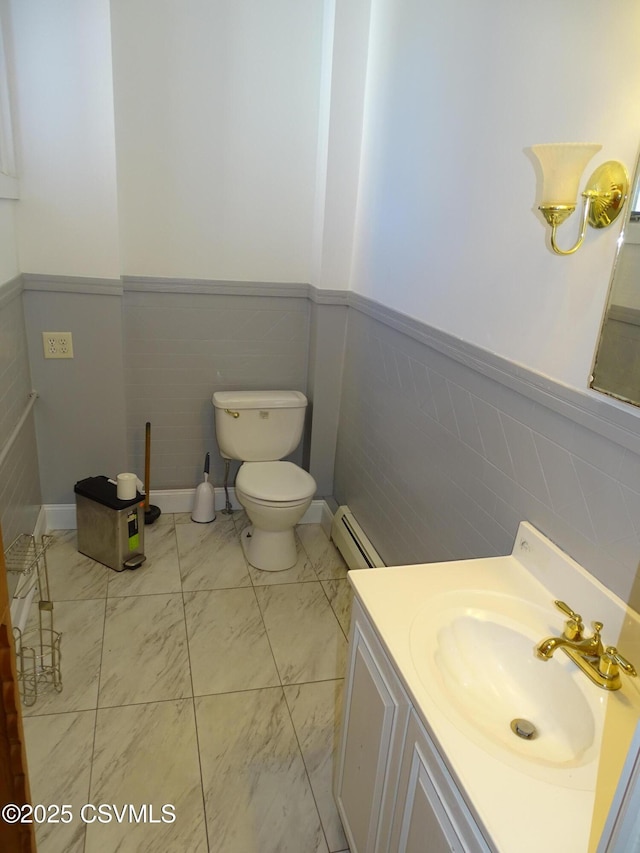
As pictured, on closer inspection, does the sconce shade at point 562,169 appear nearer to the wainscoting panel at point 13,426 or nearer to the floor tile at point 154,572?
the wainscoting panel at point 13,426

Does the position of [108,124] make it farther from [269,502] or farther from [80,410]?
[269,502]

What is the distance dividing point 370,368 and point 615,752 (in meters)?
1.82

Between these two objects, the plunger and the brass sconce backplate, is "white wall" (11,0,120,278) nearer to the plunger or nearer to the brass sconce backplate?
the plunger

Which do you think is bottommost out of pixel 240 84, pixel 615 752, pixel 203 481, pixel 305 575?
pixel 305 575

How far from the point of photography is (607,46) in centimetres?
123

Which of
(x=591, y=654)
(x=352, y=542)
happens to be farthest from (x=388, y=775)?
(x=352, y=542)

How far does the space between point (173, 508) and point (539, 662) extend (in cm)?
232

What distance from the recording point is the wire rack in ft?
6.58

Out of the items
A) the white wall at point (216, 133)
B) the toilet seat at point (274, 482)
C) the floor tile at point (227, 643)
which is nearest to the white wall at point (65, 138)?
the white wall at point (216, 133)

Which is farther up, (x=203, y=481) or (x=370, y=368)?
(x=370, y=368)

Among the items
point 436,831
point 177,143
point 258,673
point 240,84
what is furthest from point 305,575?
point 240,84

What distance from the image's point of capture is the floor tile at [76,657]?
1.98 meters

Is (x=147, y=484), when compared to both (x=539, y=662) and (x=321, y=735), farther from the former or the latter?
(x=539, y=662)

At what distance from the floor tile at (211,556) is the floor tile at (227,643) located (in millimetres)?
71
